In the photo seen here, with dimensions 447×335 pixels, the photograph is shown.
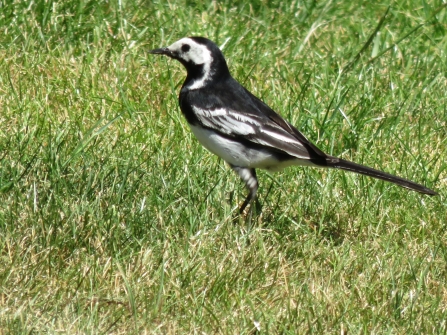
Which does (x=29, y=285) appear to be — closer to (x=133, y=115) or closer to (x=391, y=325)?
(x=391, y=325)

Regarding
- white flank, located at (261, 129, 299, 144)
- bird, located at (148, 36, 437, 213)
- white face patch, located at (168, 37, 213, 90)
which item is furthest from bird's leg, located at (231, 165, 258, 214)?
white face patch, located at (168, 37, 213, 90)

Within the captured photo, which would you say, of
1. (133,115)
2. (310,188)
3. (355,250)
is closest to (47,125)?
(133,115)

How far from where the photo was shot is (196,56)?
235 inches

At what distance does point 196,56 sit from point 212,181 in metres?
0.76

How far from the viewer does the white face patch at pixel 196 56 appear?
19.5 ft

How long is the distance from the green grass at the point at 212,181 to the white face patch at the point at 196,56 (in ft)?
1.64

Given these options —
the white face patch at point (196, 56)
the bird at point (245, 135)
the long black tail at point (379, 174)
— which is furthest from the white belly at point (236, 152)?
the white face patch at point (196, 56)

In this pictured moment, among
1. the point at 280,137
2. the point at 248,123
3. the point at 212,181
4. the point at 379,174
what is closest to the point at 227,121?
the point at 248,123

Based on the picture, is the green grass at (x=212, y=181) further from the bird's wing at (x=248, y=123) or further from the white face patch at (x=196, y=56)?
the white face patch at (x=196, y=56)

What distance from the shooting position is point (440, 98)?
738 centimetres

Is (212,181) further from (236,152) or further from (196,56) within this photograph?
(196,56)

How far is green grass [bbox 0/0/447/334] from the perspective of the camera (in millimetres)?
4531

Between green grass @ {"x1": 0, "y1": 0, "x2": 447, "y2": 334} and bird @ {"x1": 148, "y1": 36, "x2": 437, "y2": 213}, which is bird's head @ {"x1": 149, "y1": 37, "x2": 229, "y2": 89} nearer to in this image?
bird @ {"x1": 148, "y1": 36, "x2": 437, "y2": 213}

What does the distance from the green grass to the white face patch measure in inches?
19.7
